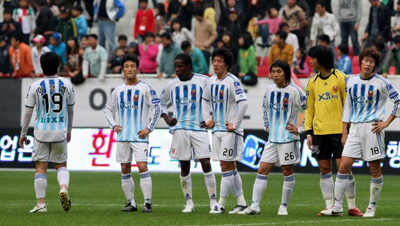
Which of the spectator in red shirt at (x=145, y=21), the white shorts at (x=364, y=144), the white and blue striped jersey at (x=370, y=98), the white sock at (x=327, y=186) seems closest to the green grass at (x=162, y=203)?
the white sock at (x=327, y=186)

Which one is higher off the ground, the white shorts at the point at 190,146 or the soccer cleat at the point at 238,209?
the white shorts at the point at 190,146

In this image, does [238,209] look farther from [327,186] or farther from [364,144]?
[364,144]

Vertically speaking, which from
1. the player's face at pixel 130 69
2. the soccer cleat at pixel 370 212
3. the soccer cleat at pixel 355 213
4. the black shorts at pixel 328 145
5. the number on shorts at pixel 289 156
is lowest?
the soccer cleat at pixel 355 213

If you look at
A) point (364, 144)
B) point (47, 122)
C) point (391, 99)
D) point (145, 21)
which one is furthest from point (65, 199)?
point (145, 21)

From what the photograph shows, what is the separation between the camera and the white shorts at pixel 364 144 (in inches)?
515

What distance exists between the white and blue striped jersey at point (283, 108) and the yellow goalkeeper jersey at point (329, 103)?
27 centimetres

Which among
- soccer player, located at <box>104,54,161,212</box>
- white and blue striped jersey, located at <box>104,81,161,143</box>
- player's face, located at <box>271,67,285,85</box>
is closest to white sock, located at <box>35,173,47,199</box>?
soccer player, located at <box>104,54,161,212</box>

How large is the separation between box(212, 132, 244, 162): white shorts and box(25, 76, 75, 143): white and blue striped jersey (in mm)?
2255

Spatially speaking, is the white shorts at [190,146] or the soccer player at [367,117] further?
the white shorts at [190,146]

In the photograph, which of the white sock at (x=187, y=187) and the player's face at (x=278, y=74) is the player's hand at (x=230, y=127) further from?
the white sock at (x=187, y=187)

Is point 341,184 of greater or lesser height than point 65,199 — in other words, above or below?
above

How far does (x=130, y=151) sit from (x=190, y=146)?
907mm

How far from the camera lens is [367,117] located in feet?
43.1

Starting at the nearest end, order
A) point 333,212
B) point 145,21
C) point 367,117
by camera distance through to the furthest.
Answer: point 367,117
point 333,212
point 145,21
